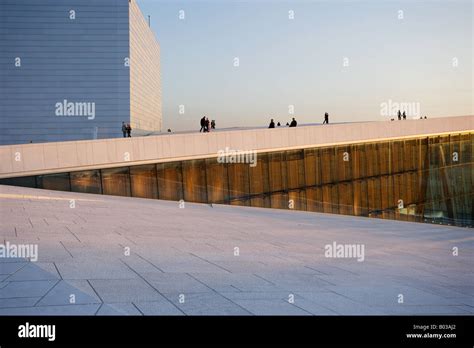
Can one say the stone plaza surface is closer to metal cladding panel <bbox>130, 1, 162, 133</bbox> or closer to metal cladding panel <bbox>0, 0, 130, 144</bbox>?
metal cladding panel <bbox>130, 1, 162, 133</bbox>

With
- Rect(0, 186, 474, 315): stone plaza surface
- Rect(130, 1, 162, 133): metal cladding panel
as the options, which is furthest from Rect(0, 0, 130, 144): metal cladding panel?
Rect(0, 186, 474, 315): stone plaza surface

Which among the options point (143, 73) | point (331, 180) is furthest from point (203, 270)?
point (143, 73)

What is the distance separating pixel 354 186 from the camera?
89.6 ft

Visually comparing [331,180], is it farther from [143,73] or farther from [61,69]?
[143,73]

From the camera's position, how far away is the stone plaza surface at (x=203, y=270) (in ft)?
19.6

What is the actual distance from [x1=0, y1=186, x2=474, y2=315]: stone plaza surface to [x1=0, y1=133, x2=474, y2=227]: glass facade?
583 centimetres

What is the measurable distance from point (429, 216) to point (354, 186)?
5844 millimetres

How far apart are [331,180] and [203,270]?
19.4 m

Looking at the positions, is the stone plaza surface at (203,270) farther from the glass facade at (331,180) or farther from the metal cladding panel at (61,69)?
the metal cladding panel at (61,69)

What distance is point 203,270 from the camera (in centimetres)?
773

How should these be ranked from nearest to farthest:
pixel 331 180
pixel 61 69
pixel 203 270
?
pixel 203 270 < pixel 331 180 < pixel 61 69

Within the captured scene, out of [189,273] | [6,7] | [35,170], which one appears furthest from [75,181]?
[6,7]

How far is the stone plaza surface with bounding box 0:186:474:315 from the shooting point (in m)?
5.97

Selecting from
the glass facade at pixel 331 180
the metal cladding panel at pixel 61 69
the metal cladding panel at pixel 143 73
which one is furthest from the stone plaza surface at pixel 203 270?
the metal cladding panel at pixel 61 69
